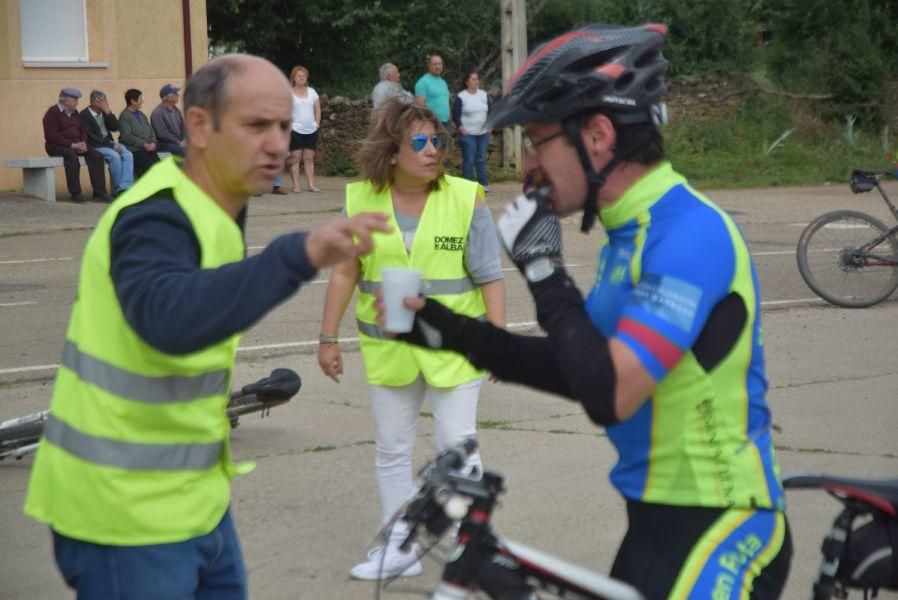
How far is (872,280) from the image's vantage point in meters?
11.7

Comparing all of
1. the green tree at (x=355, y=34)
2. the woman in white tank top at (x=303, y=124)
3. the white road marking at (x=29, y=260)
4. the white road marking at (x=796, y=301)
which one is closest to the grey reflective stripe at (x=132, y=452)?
the white road marking at (x=796, y=301)

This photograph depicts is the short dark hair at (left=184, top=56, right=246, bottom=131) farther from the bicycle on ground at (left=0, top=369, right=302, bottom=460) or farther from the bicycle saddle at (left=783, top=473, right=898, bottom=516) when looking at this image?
the bicycle on ground at (left=0, top=369, right=302, bottom=460)

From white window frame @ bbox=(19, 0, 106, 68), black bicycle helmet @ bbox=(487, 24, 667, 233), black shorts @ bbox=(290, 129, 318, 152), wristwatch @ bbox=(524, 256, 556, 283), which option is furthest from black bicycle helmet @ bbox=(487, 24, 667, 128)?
white window frame @ bbox=(19, 0, 106, 68)

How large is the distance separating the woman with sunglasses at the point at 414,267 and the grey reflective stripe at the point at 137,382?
2.43m

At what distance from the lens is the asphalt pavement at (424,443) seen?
560 cm

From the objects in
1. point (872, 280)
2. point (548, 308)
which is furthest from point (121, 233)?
point (872, 280)

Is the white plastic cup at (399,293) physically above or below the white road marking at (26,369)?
above

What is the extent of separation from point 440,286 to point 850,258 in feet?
22.8

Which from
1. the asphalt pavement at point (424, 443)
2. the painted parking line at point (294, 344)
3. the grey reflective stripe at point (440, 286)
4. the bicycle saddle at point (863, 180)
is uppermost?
the grey reflective stripe at point (440, 286)

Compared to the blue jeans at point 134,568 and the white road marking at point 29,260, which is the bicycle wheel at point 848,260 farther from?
the blue jeans at point 134,568

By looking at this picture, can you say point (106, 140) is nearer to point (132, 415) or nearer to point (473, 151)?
point (473, 151)

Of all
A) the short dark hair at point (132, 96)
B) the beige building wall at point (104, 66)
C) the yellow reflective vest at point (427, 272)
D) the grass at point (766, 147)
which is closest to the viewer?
the yellow reflective vest at point (427, 272)

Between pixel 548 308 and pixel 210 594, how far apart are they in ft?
3.71

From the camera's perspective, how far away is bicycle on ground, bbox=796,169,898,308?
11.5 m
